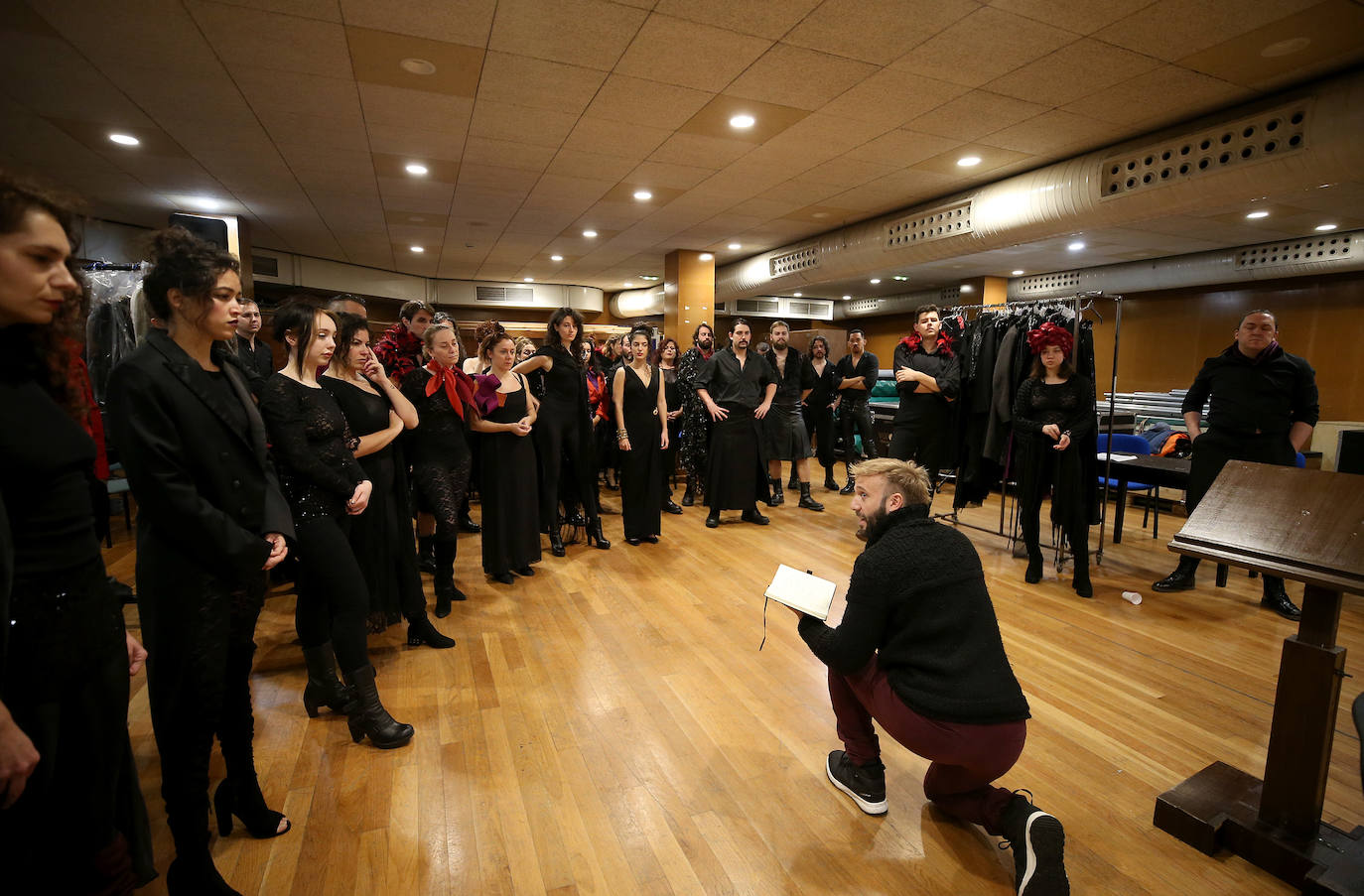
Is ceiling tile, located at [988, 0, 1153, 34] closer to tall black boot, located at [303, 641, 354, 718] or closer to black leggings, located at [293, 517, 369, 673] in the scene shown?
black leggings, located at [293, 517, 369, 673]

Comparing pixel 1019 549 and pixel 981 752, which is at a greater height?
pixel 981 752

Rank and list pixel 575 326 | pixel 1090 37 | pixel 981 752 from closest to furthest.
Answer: pixel 981 752, pixel 1090 37, pixel 575 326

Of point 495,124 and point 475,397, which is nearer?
point 475,397

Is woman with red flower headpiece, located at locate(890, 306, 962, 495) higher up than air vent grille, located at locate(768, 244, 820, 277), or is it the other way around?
air vent grille, located at locate(768, 244, 820, 277)

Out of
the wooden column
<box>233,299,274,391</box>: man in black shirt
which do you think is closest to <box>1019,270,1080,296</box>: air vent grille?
the wooden column

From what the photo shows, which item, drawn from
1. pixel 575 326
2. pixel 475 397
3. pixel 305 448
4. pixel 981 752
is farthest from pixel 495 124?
pixel 981 752

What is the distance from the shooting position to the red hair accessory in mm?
3736

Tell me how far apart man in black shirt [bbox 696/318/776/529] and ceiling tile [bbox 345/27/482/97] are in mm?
2535

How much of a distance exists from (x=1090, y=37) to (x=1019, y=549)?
3243 millimetres

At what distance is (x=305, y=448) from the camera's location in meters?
2.04

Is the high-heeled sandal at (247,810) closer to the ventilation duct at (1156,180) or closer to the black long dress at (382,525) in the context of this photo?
the black long dress at (382,525)

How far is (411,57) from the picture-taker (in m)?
3.52

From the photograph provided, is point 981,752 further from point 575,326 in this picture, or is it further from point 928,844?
point 575,326

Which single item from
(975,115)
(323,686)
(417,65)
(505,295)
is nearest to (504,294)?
(505,295)
